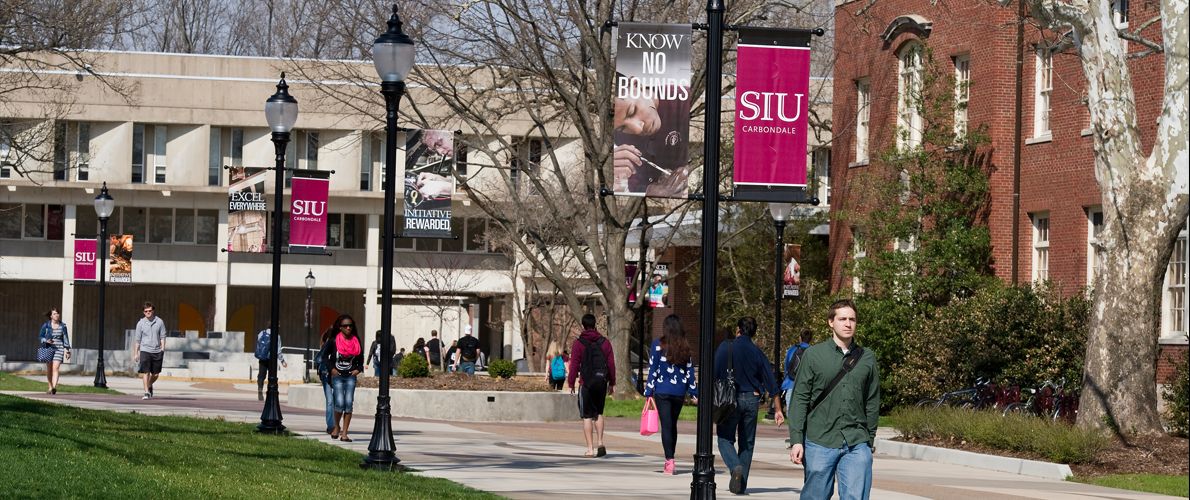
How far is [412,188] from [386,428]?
1721 cm

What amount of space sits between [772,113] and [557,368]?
25.7 meters

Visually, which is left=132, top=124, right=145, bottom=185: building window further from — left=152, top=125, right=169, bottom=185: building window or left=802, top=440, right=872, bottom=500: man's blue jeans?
left=802, top=440, right=872, bottom=500: man's blue jeans

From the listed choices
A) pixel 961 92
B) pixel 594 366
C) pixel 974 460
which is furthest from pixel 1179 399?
pixel 961 92

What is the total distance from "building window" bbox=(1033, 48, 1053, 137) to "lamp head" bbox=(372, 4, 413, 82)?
19.1 meters

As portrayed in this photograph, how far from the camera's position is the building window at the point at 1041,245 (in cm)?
3341

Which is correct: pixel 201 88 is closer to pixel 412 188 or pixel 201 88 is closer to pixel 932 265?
pixel 412 188

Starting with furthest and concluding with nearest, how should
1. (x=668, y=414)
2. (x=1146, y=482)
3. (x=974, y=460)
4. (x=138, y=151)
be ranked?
(x=138, y=151)
(x=974, y=460)
(x=1146, y=482)
(x=668, y=414)

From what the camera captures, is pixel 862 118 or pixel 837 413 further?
pixel 862 118

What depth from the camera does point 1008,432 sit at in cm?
2155

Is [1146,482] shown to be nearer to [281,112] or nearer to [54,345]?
[281,112]

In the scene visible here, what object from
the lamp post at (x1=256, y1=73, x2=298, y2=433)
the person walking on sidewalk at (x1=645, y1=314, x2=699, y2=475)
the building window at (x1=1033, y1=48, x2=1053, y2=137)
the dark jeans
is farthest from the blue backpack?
the person walking on sidewalk at (x1=645, y1=314, x2=699, y2=475)

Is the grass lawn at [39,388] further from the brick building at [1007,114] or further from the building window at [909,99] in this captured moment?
the building window at [909,99]

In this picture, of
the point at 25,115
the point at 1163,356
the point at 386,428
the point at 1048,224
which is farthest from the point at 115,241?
the point at 386,428

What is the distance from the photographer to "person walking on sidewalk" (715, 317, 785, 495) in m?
15.9
